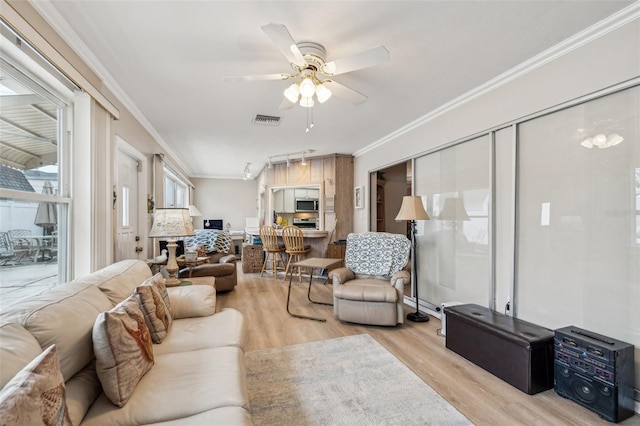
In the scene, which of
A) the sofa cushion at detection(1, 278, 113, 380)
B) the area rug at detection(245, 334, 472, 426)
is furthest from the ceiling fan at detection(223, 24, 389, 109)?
the area rug at detection(245, 334, 472, 426)

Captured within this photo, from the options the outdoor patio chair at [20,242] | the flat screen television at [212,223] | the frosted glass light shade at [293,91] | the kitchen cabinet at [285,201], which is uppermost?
the frosted glass light shade at [293,91]

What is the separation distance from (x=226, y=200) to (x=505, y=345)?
8264 mm

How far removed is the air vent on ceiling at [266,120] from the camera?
3619 mm

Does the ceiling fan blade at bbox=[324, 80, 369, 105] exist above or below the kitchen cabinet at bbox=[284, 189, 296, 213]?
above

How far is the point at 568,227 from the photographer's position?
222 centimetres

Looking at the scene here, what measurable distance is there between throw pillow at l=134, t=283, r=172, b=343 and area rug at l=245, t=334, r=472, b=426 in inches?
29.0

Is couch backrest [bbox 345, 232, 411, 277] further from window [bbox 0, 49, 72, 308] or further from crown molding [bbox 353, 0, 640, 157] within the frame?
window [bbox 0, 49, 72, 308]

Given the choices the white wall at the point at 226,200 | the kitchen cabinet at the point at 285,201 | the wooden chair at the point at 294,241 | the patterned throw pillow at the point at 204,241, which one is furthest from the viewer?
the white wall at the point at 226,200

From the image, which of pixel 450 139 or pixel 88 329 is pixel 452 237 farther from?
pixel 88 329

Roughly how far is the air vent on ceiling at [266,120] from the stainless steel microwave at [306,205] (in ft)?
12.0

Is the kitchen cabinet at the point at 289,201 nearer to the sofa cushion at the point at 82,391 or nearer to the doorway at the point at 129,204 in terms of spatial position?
the doorway at the point at 129,204

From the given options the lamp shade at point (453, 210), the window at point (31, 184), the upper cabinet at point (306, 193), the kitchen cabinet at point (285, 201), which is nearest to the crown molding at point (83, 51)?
the window at point (31, 184)

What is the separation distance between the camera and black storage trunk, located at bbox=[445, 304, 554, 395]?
2006 millimetres

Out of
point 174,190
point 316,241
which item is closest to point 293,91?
point 316,241
